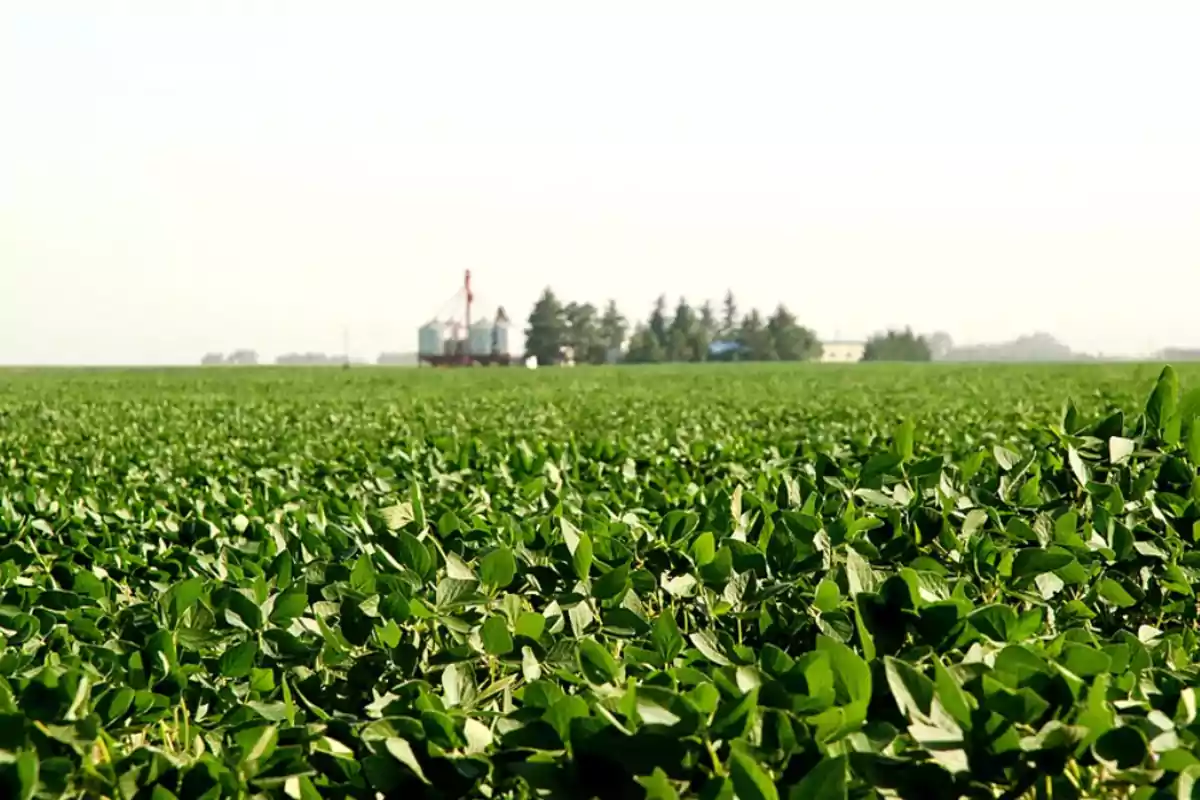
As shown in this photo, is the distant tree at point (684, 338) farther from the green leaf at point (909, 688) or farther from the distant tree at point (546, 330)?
the green leaf at point (909, 688)

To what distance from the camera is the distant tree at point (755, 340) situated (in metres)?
129

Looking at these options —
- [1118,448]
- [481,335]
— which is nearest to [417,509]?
[1118,448]

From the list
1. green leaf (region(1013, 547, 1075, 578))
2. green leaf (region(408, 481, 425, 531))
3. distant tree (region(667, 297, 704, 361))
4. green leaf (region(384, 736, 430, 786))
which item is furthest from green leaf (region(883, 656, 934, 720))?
distant tree (region(667, 297, 704, 361))

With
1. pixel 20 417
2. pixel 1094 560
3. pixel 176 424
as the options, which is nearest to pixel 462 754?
pixel 1094 560

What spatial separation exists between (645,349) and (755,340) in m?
15.8

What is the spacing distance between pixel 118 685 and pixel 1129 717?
1.42 m

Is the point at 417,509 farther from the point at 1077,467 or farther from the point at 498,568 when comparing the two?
the point at 1077,467

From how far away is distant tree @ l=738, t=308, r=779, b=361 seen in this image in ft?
422

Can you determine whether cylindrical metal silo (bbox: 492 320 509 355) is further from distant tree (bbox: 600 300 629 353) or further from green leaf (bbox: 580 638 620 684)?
green leaf (bbox: 580 638 620 684)

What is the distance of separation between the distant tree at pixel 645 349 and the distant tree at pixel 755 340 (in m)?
11.1

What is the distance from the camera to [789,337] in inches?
5108

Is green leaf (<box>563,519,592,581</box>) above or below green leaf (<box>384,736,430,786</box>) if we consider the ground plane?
above

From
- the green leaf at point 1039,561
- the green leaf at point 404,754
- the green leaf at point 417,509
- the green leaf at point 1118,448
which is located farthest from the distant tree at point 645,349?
the green leaf at point 404,754

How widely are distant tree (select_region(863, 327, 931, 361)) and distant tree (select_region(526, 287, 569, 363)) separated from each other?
43318mm
